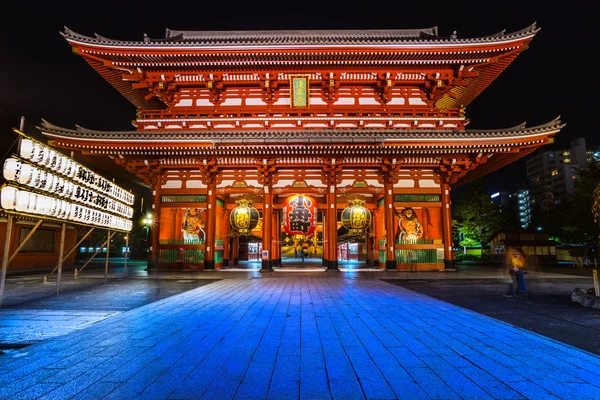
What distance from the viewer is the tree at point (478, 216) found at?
1281 inches

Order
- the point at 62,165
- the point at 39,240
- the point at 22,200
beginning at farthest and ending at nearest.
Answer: the point at 39,240 < the point at 62,165 < the point at 22,200

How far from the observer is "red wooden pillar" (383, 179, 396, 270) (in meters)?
16.6

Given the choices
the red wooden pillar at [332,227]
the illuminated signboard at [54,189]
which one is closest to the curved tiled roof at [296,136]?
the red wooden pillar at [332,227]

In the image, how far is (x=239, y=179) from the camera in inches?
712

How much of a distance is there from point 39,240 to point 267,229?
16.5 meters

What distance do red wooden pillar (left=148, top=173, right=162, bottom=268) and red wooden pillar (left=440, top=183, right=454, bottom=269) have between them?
15471 mm

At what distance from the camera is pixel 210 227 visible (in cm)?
1689

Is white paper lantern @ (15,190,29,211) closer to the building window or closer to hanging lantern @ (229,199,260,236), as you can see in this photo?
hanging lantern @ (229,199,260,236)

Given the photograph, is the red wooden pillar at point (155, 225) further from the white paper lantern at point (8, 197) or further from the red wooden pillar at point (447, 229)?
the red wooden pillar at point (447, 229)

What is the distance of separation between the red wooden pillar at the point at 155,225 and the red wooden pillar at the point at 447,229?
1547 centimetres

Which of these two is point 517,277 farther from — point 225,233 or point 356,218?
point 225,233

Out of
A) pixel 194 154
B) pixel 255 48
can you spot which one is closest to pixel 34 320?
pixel 194 154

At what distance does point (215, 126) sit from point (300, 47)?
6391mm


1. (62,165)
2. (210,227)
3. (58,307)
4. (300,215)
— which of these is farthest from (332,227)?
A: (58,307)
